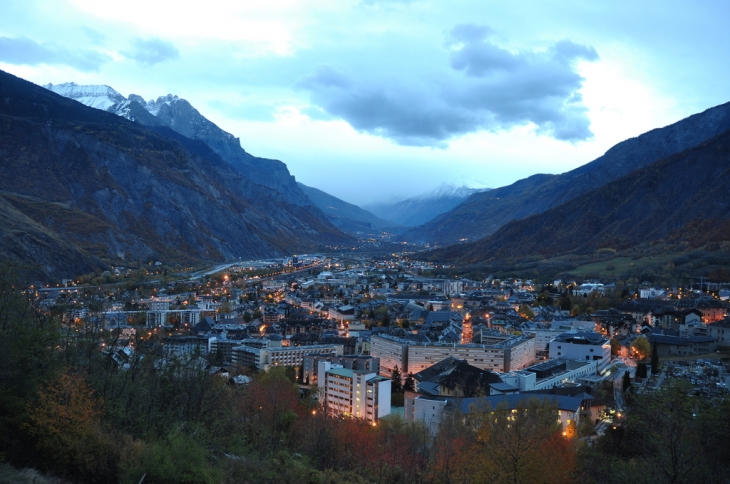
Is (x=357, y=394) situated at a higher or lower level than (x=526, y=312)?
lower

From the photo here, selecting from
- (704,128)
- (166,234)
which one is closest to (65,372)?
(166,234)

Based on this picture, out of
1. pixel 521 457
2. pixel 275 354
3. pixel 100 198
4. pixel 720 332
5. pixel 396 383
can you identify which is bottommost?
pixel 396 383

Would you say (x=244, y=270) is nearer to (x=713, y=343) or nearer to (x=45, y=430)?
(x=713, y=343)

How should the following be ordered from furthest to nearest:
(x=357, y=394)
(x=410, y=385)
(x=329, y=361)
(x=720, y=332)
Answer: (x=720, y=332), (x=329, y=361), (x=410, y=385), (x=357, y=394)

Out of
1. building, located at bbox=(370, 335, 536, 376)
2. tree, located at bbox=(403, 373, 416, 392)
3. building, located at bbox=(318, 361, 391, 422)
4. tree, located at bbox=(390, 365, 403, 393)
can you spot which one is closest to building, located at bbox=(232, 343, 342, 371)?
building, located at bbox=(370, 335, 536, 376)

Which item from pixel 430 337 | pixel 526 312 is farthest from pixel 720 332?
pixel 526 312

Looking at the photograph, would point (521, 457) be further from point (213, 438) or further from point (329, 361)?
point (329, 361)

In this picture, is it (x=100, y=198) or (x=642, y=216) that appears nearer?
(x=100, y=198)
